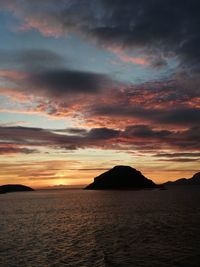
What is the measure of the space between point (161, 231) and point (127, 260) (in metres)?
25.0

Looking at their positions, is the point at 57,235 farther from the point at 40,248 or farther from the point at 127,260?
the point at 127,260

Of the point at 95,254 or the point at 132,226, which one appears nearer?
the point at 95,254

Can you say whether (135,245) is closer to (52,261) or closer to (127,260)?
(127,260)

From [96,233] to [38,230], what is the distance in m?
14.4

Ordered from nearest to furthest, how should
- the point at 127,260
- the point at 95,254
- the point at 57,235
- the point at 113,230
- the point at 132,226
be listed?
the point at 127,260 < the point at 95,254 < the point at 57,235 < the point at 113,230 < the point at 132,226

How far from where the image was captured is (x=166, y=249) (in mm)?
48688

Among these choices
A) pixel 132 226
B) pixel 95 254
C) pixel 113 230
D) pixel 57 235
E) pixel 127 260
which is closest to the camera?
pixel 127 260

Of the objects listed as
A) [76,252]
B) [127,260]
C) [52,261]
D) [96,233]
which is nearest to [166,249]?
[127,260]

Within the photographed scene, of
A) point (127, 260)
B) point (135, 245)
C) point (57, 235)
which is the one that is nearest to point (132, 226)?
point (57, 235)

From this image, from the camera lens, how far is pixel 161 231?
2603 inches

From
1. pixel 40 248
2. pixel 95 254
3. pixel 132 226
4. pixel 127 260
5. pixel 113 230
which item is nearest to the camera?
pixel 127 260

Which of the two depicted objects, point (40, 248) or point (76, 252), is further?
point (40, 248)

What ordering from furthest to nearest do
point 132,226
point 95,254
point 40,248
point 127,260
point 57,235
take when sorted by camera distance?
1. point 132,226
2. point 57,235
3. point 40,248
4. point 95,254
5. point 127,260

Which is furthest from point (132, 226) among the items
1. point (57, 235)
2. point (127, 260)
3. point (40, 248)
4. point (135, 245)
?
point (127, 260)
